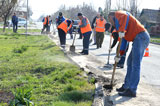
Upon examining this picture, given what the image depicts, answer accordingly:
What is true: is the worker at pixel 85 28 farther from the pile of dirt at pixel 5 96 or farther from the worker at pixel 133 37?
the pile of dirt at pixel 5 96

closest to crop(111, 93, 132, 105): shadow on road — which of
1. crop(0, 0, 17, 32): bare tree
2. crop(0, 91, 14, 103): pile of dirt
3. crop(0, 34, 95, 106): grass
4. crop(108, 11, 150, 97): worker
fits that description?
crop(108, 11, 150, 97): worker

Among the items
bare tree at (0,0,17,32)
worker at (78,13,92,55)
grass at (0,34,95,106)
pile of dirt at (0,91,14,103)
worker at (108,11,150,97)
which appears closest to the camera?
pile of dirt at (0,91,14,103)

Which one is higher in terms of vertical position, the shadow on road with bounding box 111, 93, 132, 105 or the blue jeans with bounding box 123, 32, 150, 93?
the blue jeans with bounding box 123, 32, 150, 93

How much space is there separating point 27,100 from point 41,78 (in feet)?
6.68

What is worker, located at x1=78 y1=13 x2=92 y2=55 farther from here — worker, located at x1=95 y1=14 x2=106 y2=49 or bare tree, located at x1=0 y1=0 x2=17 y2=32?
bare tree, located at x1=0 y1=0 x2=17 y2=32

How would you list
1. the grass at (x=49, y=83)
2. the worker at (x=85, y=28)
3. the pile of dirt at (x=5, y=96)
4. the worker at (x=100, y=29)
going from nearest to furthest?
1. the pile of dirt at (x=5, y=96)
2. the grass at (x=49, y=83)
3. the worker at (x=85, y=28)
4. the worker at (x=100, y=29)

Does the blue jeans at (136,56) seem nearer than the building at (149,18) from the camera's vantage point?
Yes

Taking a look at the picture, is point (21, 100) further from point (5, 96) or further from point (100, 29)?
point (100, 29)

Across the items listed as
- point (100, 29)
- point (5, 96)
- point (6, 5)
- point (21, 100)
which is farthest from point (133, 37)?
point (6, 5)

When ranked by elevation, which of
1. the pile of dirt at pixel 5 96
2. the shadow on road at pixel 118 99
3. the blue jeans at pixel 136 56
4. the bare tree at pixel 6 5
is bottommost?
the shadow on road at pixel 118 99

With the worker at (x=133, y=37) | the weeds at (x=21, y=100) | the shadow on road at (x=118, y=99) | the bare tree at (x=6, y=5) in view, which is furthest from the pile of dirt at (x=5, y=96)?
the bare tree at (x=6, y=5)

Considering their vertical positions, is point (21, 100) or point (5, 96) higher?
point (21, 100)

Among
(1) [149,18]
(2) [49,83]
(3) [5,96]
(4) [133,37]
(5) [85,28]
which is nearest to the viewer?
(3) [5,96]

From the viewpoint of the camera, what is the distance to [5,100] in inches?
157
